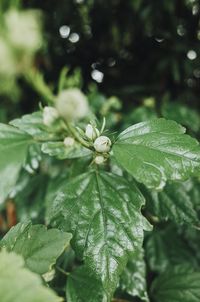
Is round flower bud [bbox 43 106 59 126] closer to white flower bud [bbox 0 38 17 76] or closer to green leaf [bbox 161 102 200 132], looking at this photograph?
white flower bud [bbox 0 38 17 76]

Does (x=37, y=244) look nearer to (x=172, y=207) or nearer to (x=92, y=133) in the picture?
(x=92, y=133)

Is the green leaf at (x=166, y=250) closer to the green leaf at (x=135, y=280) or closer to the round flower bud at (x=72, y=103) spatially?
the green leaf at (x=135, y=280)

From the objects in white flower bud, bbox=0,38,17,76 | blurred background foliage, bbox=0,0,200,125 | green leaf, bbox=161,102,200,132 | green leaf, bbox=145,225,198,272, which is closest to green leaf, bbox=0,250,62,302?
white flower bud, bbox=0,38,17,76

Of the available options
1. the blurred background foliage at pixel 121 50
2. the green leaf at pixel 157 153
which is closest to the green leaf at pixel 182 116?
the blurred background foliage at pixel 121 50

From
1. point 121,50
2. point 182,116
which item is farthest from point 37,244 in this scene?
point 121,50

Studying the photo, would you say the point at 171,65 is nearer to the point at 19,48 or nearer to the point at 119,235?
the point at 119,235

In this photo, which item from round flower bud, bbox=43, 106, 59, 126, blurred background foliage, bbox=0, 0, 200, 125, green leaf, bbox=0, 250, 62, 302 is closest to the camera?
green leaf, bbox=0, 250, 62, 302
